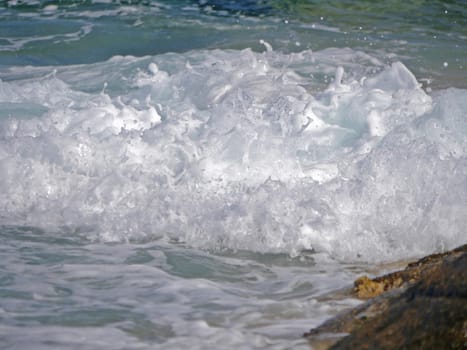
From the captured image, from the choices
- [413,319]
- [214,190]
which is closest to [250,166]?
[214,190]

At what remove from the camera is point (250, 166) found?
6156mm

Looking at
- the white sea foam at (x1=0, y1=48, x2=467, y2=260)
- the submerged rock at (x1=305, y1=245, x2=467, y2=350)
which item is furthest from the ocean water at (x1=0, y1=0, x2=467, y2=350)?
the submerged rock at (x1=305, y1=245, x2=467, y2=350)

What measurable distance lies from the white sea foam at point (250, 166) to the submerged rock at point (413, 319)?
1881mm

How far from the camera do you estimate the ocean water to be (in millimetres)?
3738

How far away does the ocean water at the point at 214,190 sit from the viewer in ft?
12.3

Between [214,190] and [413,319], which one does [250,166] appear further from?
[413,319]

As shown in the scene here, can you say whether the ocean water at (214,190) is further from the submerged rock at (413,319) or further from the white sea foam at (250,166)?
the submerged rock at (413,319)

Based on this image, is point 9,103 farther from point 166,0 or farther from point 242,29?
point 166,0

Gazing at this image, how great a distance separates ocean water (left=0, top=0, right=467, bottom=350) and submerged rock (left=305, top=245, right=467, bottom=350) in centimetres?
17

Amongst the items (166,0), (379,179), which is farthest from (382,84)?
(166,0)

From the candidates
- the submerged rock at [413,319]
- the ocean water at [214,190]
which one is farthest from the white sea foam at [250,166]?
the submerged rock at [413,319]

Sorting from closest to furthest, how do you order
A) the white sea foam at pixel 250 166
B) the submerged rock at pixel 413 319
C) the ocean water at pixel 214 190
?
the submerged rock at pixel 413 319 → the ocean water at pixel 214 190 → the white sea foam at pixel 250 166

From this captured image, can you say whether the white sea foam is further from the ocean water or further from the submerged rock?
the submerged rock

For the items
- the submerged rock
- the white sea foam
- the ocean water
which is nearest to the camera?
the submerged rock
